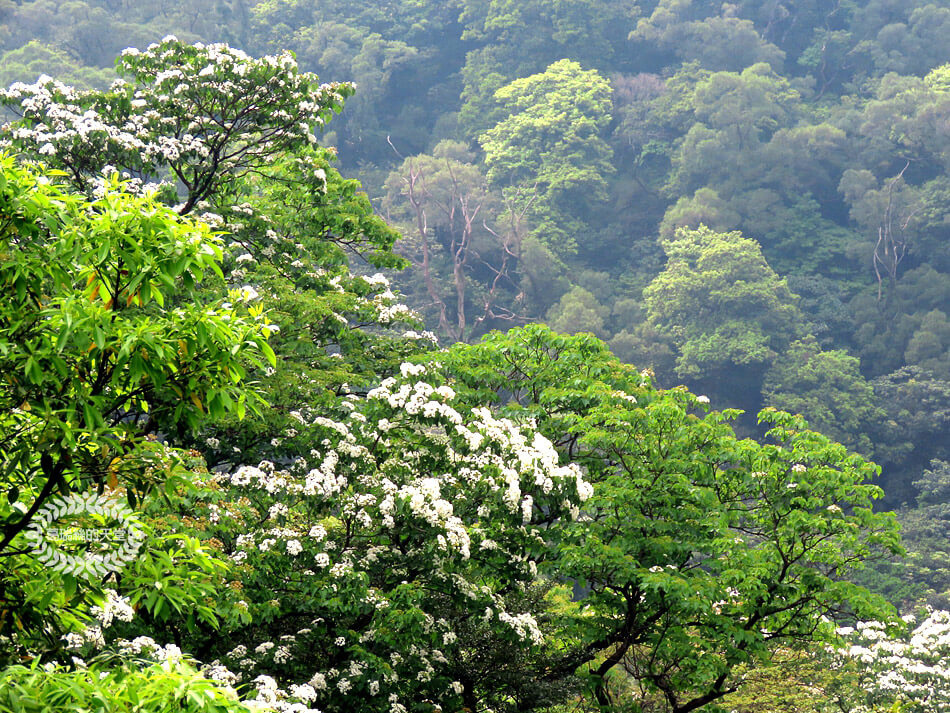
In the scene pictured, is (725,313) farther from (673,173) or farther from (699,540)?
(699,540)

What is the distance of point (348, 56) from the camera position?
54.0 meters

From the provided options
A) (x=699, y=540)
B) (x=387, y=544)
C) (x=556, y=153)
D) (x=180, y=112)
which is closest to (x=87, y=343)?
(x=387, y=544)

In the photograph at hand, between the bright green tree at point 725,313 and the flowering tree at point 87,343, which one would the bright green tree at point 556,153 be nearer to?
the bright green tree at point 725,313

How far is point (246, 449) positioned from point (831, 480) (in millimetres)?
6480

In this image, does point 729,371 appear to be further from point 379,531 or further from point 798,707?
point 379,531

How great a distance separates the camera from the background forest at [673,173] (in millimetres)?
41312

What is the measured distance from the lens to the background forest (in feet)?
136

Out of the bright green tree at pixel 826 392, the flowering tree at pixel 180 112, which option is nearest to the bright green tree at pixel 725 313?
the bright green tree at pixel 826 392

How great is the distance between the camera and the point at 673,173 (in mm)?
51156

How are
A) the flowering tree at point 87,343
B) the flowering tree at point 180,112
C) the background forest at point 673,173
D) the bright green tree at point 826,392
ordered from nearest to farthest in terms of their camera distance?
1. the flowering tree at point 87,343
2. the flowering tree at point 180,112
3. the bright green tree at point 826,392
4. the background forest at point 673,173

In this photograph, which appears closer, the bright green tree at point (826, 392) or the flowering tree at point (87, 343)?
the flowering tree at point (87, 343)

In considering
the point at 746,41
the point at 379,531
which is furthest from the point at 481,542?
the point at 746,41

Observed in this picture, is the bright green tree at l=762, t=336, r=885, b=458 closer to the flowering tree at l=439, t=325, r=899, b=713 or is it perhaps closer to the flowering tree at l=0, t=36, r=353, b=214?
the flowering tree at l=439, t=325, r=899, b=713

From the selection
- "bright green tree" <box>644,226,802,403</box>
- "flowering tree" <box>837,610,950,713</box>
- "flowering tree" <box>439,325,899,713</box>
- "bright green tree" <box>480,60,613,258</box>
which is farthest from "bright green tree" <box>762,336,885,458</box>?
"flowering tree" <box>439,325,899,713</box>
